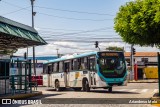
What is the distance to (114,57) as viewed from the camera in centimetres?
2684

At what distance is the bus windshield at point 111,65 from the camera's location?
26.3 meters

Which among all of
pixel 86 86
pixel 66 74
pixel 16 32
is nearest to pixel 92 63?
pixel 86 86

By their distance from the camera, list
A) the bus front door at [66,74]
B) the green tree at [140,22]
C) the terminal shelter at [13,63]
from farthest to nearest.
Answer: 1. the bus front door at [66,74]
2. the terminal shelter at [13,63]
3. the green tree at [140,22]

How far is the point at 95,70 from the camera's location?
26.3m

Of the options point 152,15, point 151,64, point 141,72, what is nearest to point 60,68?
point 152,15

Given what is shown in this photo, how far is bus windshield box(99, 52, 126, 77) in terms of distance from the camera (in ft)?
86.3

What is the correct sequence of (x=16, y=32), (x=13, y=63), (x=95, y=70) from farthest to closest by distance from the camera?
(x=95, y=70) < (x=13, y=63) < (x=16, y=32)

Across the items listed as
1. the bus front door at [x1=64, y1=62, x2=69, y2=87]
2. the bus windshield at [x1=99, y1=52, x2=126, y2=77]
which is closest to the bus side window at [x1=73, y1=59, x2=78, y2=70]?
the bus front door at [x1=64, y1=62, x2=69, y2=87]

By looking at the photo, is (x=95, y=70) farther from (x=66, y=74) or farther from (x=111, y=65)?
(x=66, y=74)

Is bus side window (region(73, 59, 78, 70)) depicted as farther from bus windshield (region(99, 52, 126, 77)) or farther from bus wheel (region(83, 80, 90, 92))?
bus windshield (region(99, 52, 126, 77))

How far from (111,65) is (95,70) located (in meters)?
1.21

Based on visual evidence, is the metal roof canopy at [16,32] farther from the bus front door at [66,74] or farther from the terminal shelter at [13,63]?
the bus front door at [66,74]

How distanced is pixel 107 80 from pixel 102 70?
0.78m

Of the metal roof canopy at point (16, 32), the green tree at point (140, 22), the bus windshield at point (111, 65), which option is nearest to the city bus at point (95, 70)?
the bus windshield at point (111, 65)
